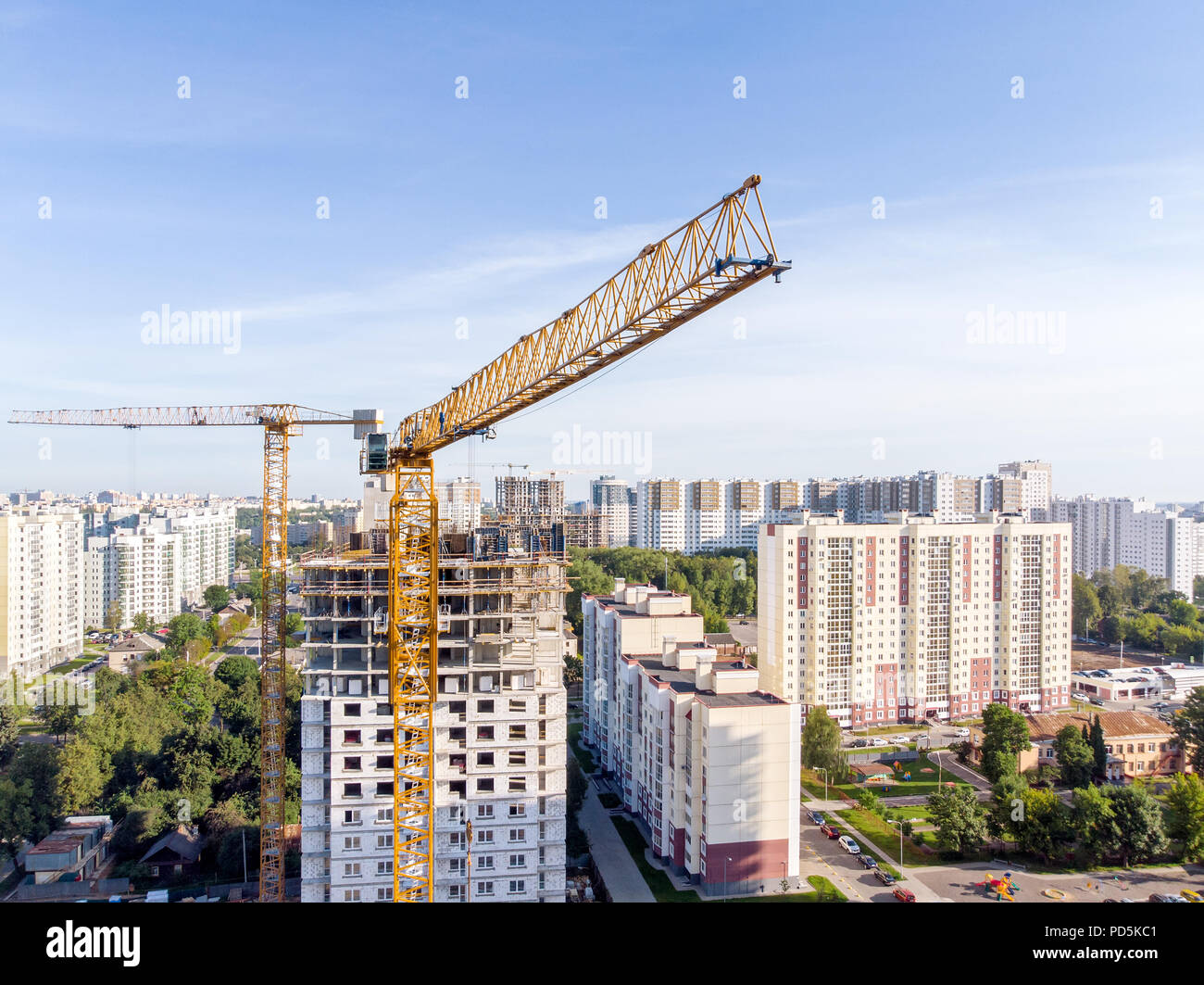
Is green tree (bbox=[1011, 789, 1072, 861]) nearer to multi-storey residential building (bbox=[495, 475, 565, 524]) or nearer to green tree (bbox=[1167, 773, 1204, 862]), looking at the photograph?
green tree (bbox=[1167, 773, 1204, 862])

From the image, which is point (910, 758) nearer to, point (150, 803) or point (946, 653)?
point (946, 653)

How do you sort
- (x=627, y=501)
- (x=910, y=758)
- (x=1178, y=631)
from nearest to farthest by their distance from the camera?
(x=910, y=758), (x=1178, y=631), (x=627, y=501)

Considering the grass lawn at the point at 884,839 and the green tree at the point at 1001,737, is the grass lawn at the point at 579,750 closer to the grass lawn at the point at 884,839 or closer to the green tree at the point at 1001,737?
the grass lawn at the point at 884,839

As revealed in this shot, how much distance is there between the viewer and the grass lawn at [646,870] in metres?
10.1

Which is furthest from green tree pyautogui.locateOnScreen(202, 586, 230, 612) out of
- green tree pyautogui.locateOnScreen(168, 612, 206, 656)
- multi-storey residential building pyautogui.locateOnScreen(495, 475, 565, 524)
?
multi-storey residential building pyautogui.locateOnScreen(495, 475, 565, 524)

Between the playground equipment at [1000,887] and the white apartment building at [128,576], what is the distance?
30.2m

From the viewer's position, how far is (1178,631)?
79.4ft

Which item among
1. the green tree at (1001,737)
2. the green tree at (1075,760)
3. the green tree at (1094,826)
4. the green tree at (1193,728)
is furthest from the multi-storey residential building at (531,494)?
the green tree at (1094,826)

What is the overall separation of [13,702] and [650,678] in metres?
14.3

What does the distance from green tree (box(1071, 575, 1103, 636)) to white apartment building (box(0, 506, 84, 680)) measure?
3417 centimetres

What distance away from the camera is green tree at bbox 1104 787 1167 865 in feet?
34.6

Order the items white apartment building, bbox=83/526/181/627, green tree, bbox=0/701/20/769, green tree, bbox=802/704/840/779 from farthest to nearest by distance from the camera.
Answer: white apartment building, bbox=83/526/181/627 < green tree, bbox=0/701/20/769 < green tree, bbox=802/704/840/779
